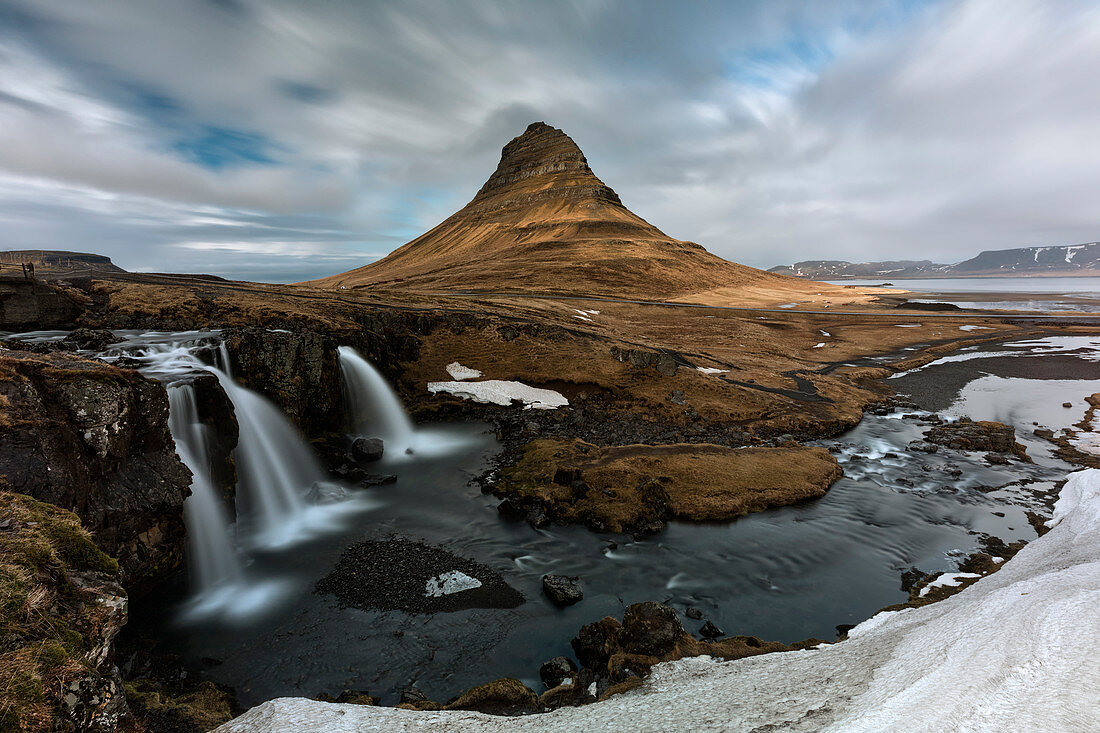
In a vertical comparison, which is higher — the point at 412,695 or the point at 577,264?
the point at 577,264

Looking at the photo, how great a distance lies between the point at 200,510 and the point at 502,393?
66.7ft

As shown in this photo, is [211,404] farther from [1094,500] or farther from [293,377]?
[1094,500]

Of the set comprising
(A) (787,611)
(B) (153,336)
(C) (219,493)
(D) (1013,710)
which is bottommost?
(A) (787,611)

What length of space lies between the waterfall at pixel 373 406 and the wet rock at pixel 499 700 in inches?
749

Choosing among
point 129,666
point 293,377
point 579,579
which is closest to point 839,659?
point 579,579

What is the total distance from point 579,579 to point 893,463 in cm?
2213

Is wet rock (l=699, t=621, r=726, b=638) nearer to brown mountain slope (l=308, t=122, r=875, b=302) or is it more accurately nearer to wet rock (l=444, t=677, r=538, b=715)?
wet rock (l=444, t=677, r=538, b=715)

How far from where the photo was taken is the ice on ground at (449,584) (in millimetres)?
15203

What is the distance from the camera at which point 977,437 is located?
29016 millimetres

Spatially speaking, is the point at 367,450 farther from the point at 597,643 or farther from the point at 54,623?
the point at 54,623

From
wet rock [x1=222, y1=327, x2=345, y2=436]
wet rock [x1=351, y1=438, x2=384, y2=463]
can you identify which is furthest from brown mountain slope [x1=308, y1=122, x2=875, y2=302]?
wet rock [x1=351, y1=438, x2=384, y2=463]

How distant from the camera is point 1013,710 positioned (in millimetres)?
5320

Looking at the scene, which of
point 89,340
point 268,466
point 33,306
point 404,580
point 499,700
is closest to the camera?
point 499,700

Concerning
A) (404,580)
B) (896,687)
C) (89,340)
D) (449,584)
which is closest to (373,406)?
(89,340)
